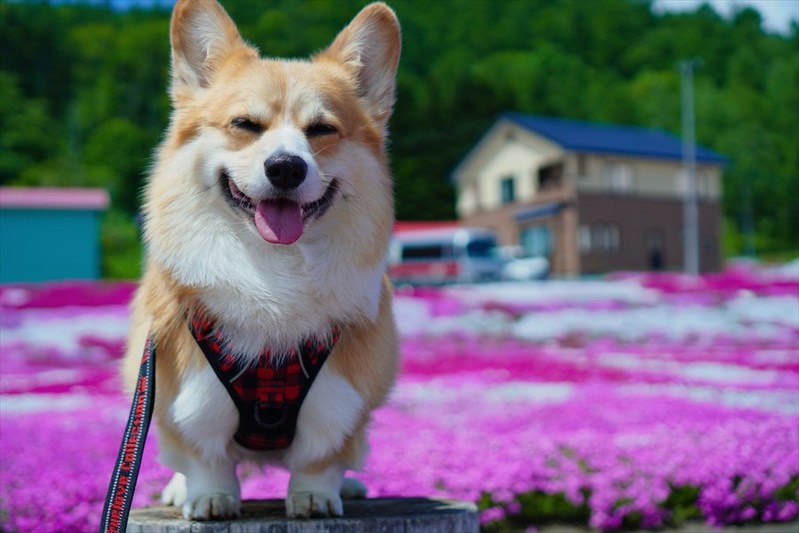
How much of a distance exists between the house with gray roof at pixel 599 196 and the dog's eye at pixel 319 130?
1065 inches

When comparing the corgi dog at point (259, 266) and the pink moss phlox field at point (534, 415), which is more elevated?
the corgi dog at point (259, 266)

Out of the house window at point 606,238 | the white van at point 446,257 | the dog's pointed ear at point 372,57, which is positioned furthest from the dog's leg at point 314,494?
the house window at point 606,238

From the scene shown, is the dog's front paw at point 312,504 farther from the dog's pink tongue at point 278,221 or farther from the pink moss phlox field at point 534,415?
the dog's pink tongue at point 278,221

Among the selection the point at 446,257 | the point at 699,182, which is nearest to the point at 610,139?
the point at 699,182

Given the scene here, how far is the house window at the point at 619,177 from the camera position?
102 ft

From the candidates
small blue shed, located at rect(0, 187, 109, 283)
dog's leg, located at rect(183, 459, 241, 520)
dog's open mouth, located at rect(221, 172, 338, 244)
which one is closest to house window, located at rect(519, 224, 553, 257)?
small blue shed, located at rect(0, 187, 109, 283)

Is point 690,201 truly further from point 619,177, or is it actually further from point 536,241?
point 536,241

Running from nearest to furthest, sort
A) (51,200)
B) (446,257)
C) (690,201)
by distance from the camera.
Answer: (51,200) → (446,257) → (690,201)

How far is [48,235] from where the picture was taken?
14094 millimetres

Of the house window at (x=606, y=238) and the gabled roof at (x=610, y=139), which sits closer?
the house window at (x=606, y=238)

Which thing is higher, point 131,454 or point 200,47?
point 200,47

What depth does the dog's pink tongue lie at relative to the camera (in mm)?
2275

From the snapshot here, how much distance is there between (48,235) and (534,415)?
1098cm

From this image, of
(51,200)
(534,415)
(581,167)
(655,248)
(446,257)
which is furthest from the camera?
(655,248)
